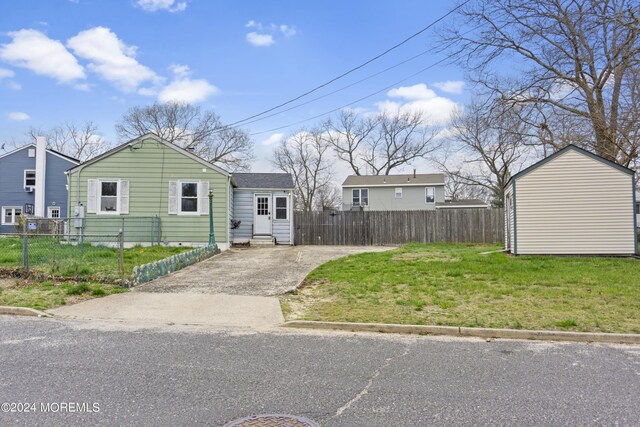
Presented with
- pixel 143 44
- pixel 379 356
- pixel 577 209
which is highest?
pixel 143 44

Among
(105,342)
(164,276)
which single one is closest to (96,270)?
(164,276)

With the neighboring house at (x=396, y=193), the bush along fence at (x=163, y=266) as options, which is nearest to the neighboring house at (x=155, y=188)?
the bush along fence at (x=163, y=266)

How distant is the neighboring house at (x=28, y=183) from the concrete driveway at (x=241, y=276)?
2140 centimetres

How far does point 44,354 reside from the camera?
4973 millimetres

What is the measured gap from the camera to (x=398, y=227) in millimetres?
22969

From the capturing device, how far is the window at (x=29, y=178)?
31.5 m

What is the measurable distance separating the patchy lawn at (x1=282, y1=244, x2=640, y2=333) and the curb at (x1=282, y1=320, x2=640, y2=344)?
22 cm

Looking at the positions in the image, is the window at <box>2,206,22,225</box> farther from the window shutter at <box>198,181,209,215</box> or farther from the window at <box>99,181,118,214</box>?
the window shutter at <box>198,181,209,215</box>

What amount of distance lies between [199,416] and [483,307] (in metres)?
5.23

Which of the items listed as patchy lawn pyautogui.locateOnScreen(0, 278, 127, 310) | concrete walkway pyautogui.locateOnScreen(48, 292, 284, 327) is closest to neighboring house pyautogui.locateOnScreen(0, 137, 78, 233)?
patchy lawn pyautogui.locateOnScreen(0, 278, 127, 310)

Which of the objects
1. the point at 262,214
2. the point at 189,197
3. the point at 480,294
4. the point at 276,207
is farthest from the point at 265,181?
the point at 480,294

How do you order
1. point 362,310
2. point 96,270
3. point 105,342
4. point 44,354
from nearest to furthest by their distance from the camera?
point 44,354, point 105,342, point 362,310, point 96,270

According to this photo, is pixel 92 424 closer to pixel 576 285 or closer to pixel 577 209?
pixel 576 285

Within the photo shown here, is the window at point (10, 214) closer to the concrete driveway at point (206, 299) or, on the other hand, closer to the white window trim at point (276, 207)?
the white window trim at point (276, 207)
